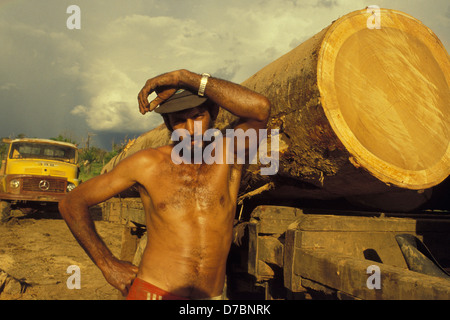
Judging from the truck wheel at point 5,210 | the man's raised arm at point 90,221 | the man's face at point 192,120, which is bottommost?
the man's raised arm at point 90,221

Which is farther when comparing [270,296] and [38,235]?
[38,235]

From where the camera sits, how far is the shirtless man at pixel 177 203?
6.07ft

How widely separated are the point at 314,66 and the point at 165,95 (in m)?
0.91

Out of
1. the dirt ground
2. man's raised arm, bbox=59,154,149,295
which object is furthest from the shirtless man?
the dirt ground

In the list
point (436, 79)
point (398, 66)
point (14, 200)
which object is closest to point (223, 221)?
point (398, 66)

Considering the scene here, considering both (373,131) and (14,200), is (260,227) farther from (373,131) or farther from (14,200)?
(14,200)

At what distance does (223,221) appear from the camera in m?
1.95

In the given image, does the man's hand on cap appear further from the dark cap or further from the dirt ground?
the dirt ground

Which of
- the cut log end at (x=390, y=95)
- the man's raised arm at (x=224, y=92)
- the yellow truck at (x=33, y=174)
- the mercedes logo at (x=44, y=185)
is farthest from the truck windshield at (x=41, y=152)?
the cut log end at (x=390, y=95)

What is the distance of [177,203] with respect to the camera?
1.91m

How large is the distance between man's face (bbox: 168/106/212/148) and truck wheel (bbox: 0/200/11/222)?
1068 cm

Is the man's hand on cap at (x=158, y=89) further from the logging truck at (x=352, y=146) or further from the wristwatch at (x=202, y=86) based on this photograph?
the logging truck at (x=352, y=146)

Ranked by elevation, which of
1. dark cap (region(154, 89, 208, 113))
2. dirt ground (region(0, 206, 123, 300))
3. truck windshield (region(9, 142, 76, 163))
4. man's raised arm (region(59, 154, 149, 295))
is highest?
truck windshield (region(9, 142, 76, 163))

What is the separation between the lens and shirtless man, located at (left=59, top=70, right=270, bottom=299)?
6.07 feet
